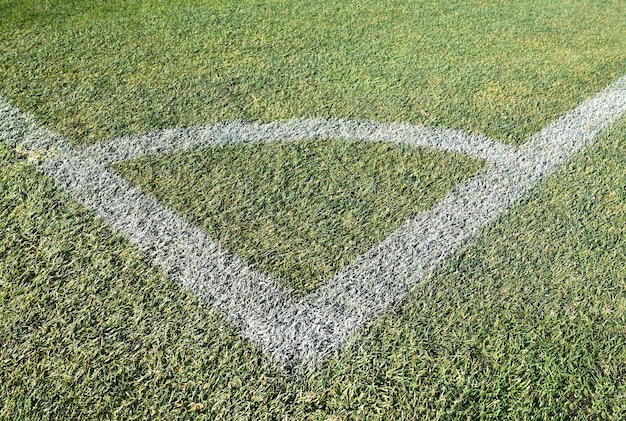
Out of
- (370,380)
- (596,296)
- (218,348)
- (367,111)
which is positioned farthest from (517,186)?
(218,348)

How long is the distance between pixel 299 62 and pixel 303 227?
1.32 meters

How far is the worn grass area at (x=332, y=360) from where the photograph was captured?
54.7 inches

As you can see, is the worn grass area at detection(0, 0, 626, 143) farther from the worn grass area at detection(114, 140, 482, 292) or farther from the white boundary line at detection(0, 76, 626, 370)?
the worn grass area at detection(114, 140, 482, 292)

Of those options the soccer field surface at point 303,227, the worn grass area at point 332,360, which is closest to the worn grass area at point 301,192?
the soccer field surface at point 303,227

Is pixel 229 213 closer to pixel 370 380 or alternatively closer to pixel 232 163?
pixel 232 163

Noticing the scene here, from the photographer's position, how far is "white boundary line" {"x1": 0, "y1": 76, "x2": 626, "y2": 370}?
1597 mm

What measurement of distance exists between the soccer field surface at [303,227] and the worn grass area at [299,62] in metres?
0.02

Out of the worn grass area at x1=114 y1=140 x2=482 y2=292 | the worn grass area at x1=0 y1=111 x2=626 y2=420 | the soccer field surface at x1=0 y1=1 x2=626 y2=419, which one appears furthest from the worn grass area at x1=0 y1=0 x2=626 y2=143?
the worn grass area at x1=0 y1=111 x2=626 y2=420

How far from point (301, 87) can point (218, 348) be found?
1554mm

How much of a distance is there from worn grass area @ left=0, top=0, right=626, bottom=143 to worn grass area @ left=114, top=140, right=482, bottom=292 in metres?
0.29

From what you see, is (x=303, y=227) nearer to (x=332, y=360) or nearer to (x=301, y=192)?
(x=301, y=192)

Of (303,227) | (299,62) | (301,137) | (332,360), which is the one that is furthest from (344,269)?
(299,62)

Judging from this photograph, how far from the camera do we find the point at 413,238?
188cm

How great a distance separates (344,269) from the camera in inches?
68.9
